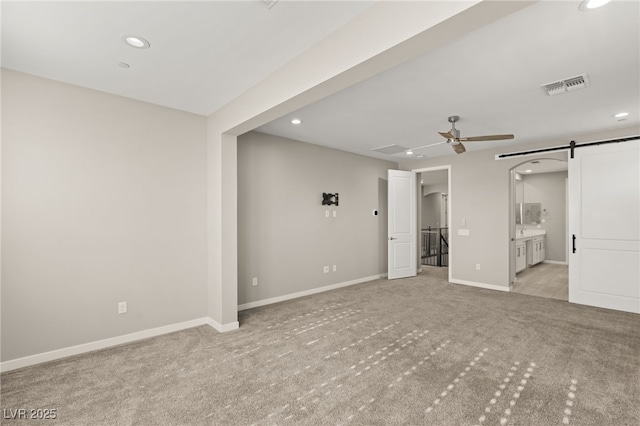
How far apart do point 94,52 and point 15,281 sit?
218 cm

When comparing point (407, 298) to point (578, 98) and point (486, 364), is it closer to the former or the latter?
point (486, 364)

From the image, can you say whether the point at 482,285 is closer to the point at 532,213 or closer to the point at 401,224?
the point at 401,224

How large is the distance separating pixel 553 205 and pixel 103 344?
10865 mm

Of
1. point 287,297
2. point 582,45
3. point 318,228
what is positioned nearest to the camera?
point 582,45

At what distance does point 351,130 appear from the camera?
15.0 ft

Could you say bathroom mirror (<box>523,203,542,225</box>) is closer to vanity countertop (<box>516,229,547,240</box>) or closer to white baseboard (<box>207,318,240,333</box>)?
vanity countertop (<box>516,229,547,240</box>)

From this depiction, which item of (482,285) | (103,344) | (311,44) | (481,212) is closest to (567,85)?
(311,44)

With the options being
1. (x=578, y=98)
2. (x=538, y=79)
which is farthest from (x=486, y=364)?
(x=578, y=98)

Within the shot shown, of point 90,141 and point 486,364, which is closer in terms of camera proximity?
point 486,364

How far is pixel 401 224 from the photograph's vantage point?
667 centimetres

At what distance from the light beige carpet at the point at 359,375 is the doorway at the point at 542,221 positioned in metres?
3.30

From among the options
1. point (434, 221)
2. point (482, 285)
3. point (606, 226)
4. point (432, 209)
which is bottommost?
point (482, 285)

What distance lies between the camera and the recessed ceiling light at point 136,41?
2.25 meters

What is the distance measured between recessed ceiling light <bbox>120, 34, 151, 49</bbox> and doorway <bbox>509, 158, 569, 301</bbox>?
292 inches
